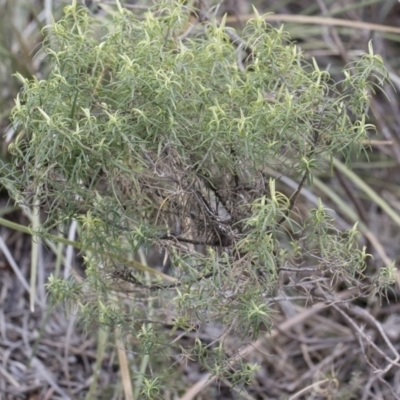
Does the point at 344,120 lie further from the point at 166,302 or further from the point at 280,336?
the point at 280,336

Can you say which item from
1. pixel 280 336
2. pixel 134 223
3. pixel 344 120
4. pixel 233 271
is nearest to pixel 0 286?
pixel 280 336

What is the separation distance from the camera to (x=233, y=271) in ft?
3.34

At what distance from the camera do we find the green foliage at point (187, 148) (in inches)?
38.7

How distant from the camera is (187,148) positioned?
103 centimetres

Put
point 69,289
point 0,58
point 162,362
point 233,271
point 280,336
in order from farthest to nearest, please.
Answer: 1. point 0,58
2. point 280,336
3. point 162,362
4. point 69,289
5. point 233,271

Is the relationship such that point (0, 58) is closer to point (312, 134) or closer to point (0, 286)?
point (0, 286)

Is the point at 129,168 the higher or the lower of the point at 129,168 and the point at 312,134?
the higher

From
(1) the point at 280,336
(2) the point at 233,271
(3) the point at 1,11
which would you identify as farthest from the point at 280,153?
(3) the point at 1,11

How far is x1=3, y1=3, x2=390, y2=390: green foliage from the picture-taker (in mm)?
984

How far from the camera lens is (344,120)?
1.04m

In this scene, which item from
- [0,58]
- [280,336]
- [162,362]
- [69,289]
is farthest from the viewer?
[0,58]

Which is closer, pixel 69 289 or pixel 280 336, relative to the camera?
pixel 69 289

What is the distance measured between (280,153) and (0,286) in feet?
3.27

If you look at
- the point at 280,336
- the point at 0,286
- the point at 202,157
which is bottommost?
the point at 280,336
